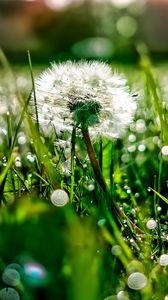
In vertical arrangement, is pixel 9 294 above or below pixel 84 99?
below

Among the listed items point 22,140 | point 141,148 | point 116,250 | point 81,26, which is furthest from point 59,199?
point 81,26

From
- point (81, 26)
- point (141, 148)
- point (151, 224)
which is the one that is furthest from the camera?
point (81, 26)

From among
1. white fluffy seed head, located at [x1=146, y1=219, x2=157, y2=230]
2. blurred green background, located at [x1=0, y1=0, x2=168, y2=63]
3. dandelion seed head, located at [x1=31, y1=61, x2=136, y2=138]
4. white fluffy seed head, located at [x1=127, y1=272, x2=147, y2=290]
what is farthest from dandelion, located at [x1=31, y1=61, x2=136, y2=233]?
blurred green background, located at [x1=0, y1=0, x2=168, y2=63]

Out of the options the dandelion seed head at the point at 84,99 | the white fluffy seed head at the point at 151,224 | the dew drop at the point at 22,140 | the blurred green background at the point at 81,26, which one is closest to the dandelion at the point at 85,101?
the dandelion seed head at the point at 84,99

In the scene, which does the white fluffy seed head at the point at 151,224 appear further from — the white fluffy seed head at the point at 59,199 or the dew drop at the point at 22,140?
the dew drop at the point at 22,140

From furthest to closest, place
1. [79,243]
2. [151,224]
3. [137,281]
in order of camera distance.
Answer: [151,224] → [137,281] → [79,243]

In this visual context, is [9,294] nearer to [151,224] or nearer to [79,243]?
[79,243]
